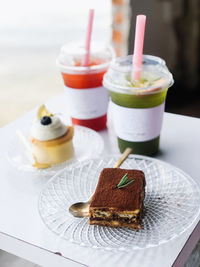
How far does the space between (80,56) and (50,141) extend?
321 millimetres

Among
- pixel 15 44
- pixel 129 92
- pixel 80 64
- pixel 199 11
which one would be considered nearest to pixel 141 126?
pixel 129 92

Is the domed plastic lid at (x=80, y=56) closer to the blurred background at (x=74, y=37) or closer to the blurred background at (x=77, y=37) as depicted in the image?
the blurred background at (x=77, y=37)

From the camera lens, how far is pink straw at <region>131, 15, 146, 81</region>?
1.06 metres

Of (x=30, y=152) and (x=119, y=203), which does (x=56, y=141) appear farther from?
(x=119, y=203)

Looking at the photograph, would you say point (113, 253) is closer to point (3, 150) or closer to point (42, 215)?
point (42, 215)

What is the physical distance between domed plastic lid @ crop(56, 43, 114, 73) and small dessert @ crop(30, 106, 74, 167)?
200mm

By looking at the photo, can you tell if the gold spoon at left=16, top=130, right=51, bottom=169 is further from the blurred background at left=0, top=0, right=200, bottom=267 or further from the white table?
the blurred background at left=0, top=0, right=200, bottom=267

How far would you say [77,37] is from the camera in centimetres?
445

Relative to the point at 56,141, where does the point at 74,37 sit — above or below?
below

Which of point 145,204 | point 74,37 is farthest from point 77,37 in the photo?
point 145,204

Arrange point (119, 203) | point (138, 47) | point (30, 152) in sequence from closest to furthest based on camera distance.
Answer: point (119, 203) < point (138, 47) < point (30, 152)

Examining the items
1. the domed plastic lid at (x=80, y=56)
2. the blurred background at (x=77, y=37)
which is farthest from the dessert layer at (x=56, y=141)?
the blurred background at (x=77, y=37)

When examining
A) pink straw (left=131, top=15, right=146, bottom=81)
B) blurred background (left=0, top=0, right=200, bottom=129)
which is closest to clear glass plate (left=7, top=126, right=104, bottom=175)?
pink straw (left=131, top=15, right=146, bottom=81)

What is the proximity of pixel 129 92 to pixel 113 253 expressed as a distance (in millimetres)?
446
